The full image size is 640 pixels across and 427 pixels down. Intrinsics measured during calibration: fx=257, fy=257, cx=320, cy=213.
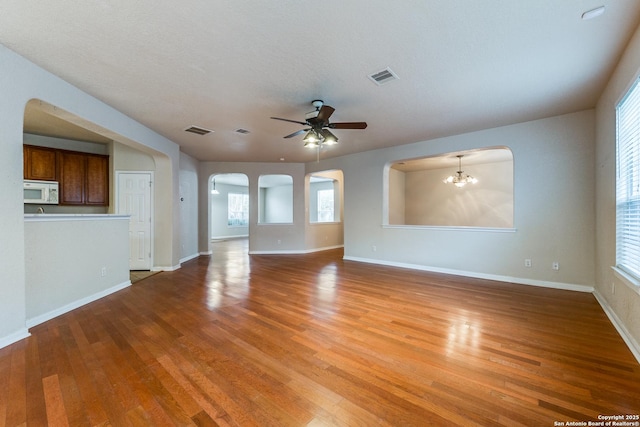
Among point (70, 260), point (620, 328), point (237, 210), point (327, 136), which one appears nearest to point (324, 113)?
point (327, 136)

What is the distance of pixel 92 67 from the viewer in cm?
266

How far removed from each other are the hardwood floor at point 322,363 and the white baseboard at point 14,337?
8cm

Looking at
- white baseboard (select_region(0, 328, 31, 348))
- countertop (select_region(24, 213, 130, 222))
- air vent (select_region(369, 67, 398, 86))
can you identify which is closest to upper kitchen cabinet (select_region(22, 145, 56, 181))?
countertop (select_region(24, 213, 130, 222))

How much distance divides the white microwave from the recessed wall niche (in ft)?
22.7

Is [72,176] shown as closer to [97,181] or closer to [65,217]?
[97,181]

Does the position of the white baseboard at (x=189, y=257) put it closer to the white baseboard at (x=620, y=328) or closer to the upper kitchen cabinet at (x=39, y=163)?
the upper kitchen cabinet at (x=39, y=163)

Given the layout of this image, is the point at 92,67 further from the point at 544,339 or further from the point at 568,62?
the point at 544,339

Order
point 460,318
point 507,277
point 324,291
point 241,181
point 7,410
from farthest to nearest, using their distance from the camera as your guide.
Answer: point 241,181, point 507,277, point 324,291, point 460,318, point 7,410

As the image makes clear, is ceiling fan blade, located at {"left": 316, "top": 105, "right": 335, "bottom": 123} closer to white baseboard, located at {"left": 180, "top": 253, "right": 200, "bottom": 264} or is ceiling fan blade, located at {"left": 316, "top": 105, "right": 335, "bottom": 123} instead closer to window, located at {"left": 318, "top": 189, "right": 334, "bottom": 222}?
white baseboard, located at {"left": 180, "top": 253, "right": 200, "bottom": 264}

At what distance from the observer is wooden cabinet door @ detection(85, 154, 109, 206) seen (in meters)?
5.20

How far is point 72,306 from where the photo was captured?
3217mm

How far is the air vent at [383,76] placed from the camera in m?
2.74

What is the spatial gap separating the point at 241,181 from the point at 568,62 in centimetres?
1074

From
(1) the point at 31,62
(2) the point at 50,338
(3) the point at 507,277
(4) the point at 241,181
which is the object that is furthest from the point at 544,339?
(4) the point at 241,181
